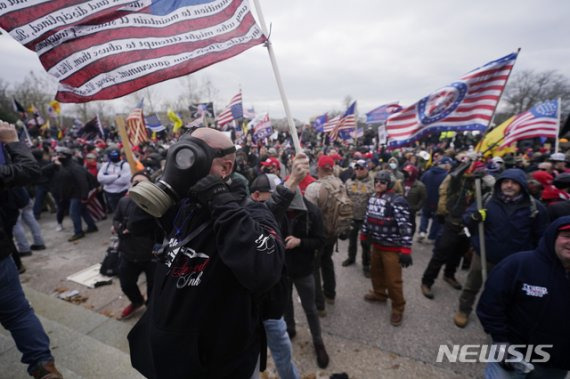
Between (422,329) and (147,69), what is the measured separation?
421 centimetres

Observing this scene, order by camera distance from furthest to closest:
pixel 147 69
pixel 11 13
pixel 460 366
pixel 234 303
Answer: pixel 460 366 < pixel 147 69 < pixel 11 13 < pixel 234 303

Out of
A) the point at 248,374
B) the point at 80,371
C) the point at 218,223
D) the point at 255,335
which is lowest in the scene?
the point at 80,371

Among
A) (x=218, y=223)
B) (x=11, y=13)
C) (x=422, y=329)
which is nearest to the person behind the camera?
(x=218, y=223)

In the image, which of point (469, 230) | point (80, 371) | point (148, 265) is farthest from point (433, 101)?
point (80, 371)

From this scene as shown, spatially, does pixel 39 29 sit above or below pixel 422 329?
above

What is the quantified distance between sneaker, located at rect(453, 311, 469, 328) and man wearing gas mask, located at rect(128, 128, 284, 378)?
338cm

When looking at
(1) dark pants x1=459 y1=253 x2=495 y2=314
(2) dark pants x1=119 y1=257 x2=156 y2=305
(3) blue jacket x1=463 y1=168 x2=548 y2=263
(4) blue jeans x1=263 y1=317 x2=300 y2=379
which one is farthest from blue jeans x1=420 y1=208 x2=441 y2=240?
(2) dark pants x1=119 y1=257 x2=156 y2=305

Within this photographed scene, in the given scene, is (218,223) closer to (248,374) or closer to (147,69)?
(248,374)

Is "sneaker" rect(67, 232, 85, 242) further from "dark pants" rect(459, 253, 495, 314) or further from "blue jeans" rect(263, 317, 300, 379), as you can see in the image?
"dark pants" rect(459, 253, 495, 314)

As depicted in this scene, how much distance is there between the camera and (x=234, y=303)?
145 cm

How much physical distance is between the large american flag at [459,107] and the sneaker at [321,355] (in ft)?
9.12

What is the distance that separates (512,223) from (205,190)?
11.7ft

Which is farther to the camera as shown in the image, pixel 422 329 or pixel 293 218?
pixel 422 329

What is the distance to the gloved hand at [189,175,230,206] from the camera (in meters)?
1.25
